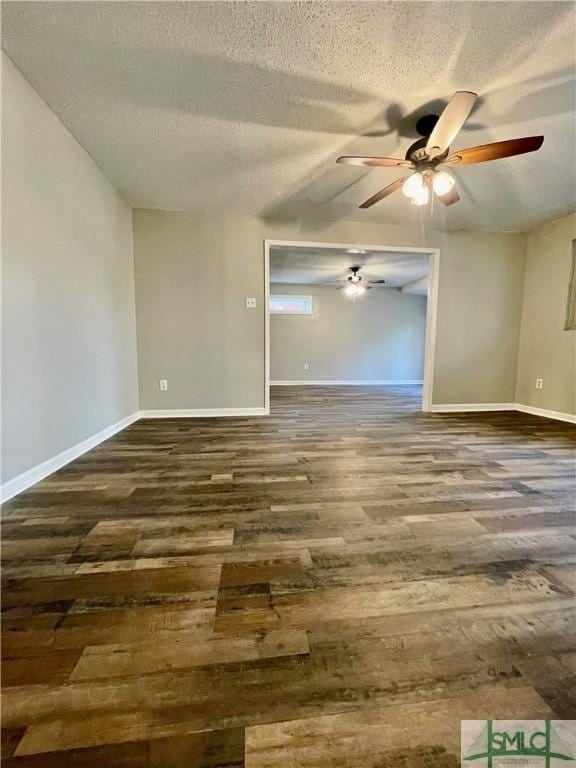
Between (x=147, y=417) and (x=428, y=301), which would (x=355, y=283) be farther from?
(x=147, y=417)

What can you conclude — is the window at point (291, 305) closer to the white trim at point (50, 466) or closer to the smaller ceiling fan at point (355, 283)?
the smaller ceiling fan at point (355, 283)

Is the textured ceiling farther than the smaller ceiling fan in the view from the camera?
No

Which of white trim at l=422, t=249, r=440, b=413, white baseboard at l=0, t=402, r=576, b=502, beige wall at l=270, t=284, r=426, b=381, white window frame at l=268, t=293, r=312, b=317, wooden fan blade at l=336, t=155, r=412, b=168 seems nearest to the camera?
white baseboard at l=0, t=402, r=576, b=502

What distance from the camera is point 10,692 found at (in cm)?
74

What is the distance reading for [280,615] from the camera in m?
0.98

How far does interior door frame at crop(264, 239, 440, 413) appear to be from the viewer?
3756mm

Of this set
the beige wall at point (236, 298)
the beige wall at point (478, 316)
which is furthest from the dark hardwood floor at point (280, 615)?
the beige wall at point (478, 316)

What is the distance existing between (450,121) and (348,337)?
5.78 m

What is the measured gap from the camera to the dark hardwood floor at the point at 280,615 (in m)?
0.67

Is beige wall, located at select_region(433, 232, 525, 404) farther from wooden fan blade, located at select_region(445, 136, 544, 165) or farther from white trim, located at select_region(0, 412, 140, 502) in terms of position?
white trim, located at select_region(0, 412, 140, 502)

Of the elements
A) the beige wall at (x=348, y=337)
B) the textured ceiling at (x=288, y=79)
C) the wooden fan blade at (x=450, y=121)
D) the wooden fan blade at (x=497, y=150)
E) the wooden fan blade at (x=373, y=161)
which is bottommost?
the beige wall at (x=348, y=337)

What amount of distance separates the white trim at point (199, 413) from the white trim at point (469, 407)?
2407 mm

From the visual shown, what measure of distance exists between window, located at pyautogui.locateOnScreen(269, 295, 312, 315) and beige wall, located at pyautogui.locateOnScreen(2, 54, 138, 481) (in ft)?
14.3

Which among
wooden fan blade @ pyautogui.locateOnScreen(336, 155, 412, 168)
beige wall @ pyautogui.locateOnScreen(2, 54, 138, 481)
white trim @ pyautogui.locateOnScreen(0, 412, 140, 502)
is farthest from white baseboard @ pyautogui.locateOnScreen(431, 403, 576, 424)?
beige wall @ pyautogui.locateOnScreen(2, 54, 138, 481)
